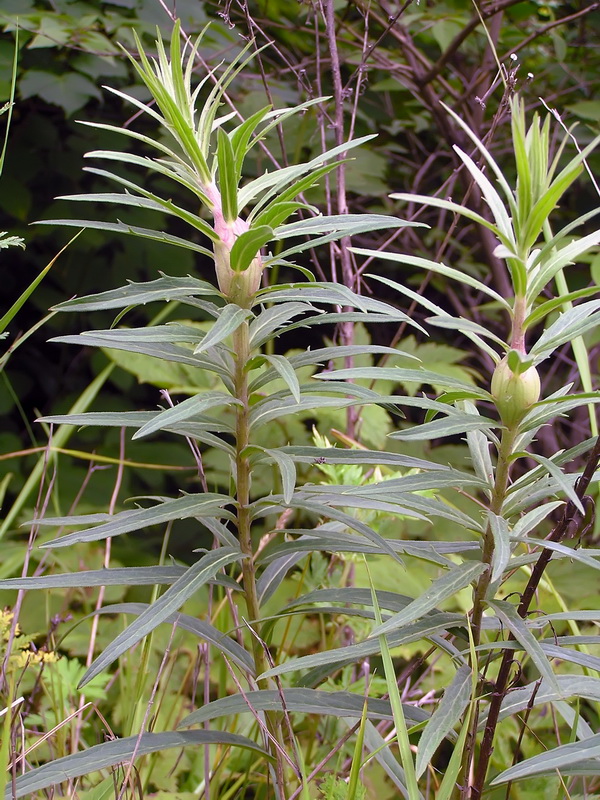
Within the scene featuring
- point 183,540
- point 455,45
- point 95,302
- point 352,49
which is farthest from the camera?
point 183,540

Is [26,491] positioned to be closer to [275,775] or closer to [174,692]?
[174,692]

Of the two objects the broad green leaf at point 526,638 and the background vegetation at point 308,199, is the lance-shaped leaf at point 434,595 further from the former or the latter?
the background vegetation at point 308,199

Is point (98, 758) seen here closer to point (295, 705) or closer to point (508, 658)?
point (295, 705)

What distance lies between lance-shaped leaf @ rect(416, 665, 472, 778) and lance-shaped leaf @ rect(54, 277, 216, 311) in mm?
336

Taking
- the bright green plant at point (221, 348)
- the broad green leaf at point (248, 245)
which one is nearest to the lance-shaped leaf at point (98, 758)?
the bright green plant at point (221, 348)

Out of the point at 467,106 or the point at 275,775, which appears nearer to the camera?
the point at 275,775

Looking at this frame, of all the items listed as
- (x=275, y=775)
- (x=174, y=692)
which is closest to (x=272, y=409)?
(x=275, y=775)

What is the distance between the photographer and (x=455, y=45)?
135 cm

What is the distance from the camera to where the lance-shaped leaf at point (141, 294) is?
52 centimetres

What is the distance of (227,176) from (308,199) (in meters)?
1.02

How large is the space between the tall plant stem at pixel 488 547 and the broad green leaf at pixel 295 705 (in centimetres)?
7

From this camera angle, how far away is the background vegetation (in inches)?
46.6

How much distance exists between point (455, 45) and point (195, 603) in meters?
1.12

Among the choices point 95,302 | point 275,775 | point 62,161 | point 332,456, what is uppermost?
point 62,161
